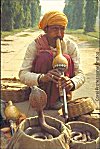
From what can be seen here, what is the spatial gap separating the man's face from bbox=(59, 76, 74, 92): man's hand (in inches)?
18.5

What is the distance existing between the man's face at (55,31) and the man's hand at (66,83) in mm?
469

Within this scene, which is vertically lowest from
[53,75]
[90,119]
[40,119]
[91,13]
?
[90,119]

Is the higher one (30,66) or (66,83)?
(30,66)

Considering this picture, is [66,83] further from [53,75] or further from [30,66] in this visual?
[30,66]

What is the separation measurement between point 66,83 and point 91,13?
33071 millimetres

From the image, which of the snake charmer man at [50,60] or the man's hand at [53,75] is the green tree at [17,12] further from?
the man's hand at [53,75]

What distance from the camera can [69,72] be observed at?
11.1 ft

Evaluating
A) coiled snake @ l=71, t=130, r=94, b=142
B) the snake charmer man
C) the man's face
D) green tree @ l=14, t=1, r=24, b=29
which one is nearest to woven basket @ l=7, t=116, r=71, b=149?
coiled snake @ l=71, t=130, r=94, b=142

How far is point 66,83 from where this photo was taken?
295cm

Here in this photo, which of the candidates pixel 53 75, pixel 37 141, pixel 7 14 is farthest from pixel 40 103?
pixel 7 14

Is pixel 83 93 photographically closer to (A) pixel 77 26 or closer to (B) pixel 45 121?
(B) pixel 45 121

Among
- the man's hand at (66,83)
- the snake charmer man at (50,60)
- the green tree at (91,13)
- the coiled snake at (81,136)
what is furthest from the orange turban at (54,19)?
the green tree at (91,13)

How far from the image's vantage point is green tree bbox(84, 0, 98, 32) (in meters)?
34.3

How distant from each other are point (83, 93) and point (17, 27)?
34639 mm
